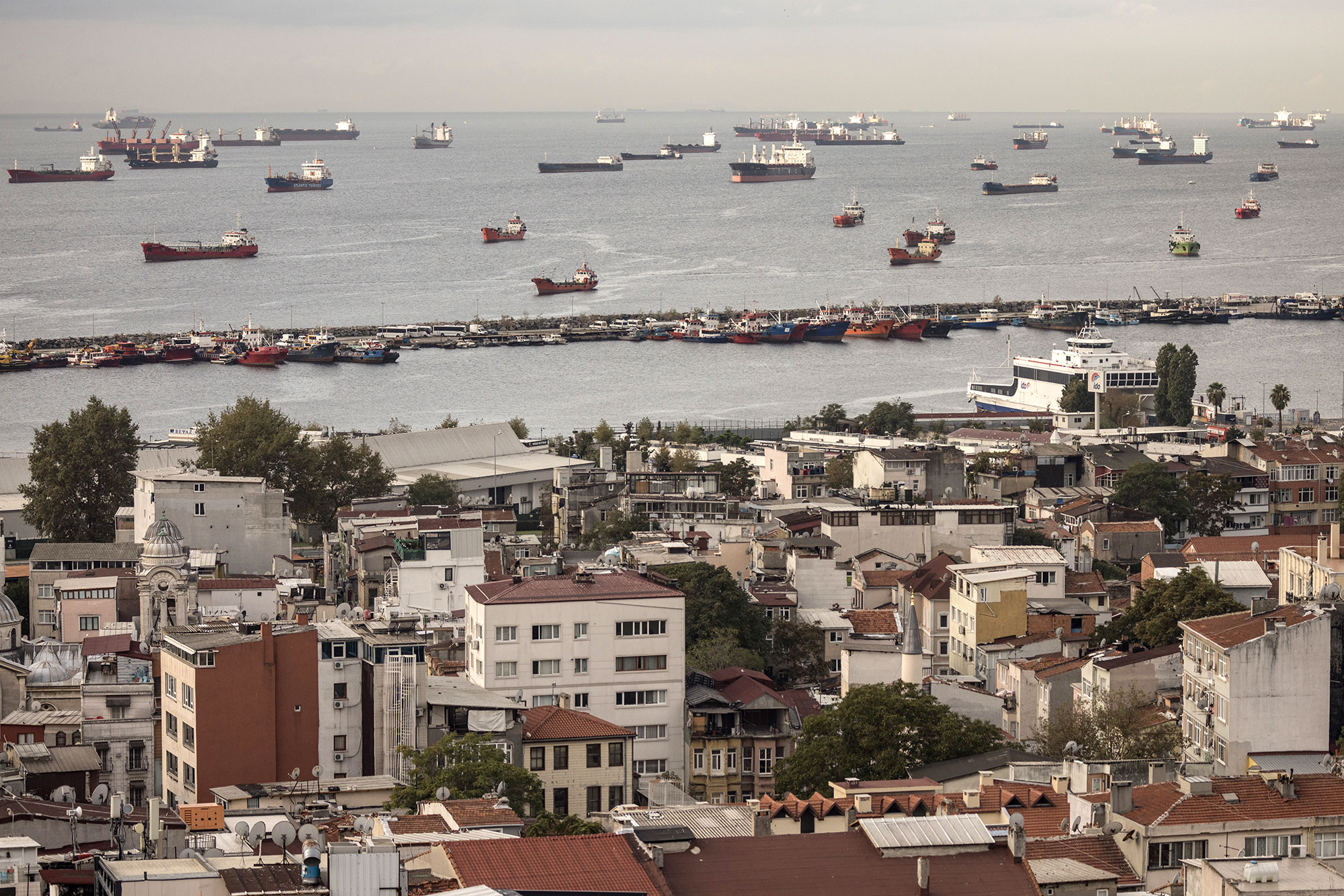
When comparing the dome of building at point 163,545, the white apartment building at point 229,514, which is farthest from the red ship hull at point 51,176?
the dome of building at point 163,545

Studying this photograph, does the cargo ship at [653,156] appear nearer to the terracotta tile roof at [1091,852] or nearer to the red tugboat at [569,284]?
the red tugboat at [569,284]

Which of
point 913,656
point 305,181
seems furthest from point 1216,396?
point 305,181

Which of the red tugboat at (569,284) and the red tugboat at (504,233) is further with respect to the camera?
the red tugboat at (504,233)

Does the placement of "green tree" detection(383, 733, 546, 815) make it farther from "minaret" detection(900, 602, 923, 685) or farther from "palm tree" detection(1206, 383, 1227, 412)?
"palm tree" detection(1206, 383, 1227, 412)

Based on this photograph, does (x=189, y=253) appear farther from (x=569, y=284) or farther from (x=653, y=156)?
(x=653, y=156)

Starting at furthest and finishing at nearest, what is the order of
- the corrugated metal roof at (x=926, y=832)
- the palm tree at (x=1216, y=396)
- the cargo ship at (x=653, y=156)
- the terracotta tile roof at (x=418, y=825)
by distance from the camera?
the cargo ship at (x=653, y=156)
the palm tree at (x=1216, y=396)
the terracotta tile roof at (x=418, y=825)
the corrugated metal roof at (x=926, y=832)

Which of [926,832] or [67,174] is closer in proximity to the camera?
[926,832]
